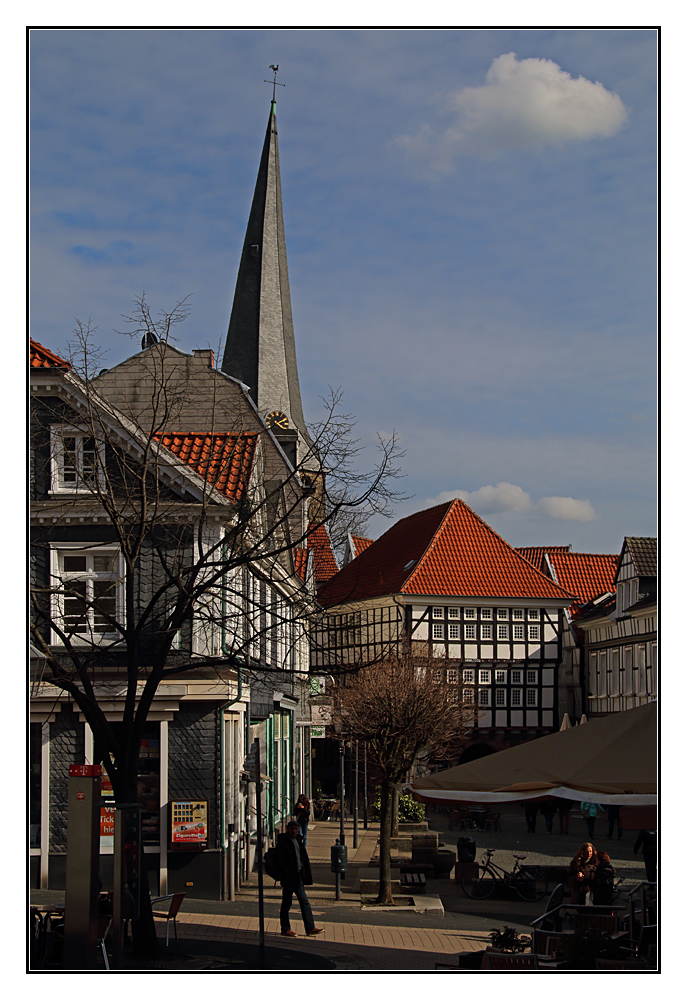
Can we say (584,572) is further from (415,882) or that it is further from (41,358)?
(41,358)

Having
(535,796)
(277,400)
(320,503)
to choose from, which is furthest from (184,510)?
(277,400)

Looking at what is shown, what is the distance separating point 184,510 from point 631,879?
11126mm

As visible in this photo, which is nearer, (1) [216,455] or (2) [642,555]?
(1) [216,455]

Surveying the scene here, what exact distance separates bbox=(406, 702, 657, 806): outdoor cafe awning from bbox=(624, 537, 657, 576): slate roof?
32.4m

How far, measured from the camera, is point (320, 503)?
43.1ft

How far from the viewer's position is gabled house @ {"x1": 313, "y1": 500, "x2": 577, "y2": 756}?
141 feet

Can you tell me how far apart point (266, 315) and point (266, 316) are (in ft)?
0.20

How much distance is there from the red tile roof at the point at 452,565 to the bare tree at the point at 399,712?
9.24 m

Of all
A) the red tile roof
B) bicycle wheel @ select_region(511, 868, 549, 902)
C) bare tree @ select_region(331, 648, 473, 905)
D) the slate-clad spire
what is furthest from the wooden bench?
the slate-clad spire

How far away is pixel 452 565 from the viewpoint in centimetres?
4619

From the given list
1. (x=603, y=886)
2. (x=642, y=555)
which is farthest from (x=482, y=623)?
(x=603, y=886)

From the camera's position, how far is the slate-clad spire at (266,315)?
6025 cm

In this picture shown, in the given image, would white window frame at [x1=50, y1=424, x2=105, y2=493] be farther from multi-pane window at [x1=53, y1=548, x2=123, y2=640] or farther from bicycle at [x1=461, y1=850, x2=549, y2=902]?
bicycle at [x1=461, y1=850, x2=549, y2=902]
